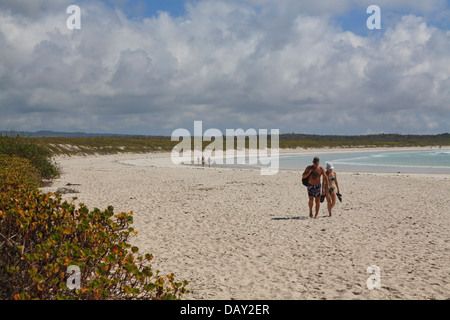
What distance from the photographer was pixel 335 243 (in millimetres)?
8258

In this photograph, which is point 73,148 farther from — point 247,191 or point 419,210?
point 419,210

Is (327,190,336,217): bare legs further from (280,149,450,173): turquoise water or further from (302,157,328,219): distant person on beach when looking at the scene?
(280,149,450,173): turquoise water

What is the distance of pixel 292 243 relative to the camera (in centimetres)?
827

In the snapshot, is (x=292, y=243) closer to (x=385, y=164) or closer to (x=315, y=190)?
(x=315, y=190)

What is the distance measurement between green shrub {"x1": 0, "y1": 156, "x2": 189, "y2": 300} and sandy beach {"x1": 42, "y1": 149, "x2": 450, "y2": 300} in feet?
4.94

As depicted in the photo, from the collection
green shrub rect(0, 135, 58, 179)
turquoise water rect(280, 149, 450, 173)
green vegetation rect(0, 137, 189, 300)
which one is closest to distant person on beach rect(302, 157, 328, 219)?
green vegetation rect(0, 137, 189, 300)

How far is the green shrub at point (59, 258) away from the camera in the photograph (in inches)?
146

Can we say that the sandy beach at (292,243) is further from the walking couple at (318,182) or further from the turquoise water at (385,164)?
the turquoise water at (385,164)

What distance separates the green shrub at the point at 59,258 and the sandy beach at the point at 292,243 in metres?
1.51

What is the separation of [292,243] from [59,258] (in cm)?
559
